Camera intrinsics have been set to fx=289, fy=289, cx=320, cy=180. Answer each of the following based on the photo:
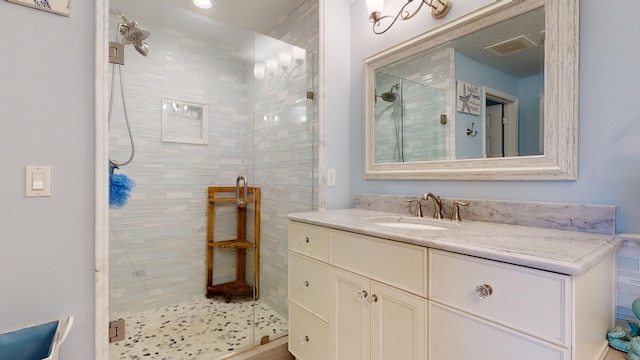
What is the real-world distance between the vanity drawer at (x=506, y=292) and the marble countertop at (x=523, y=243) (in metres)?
0.03

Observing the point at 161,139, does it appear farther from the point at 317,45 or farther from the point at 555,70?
the point at 555,70

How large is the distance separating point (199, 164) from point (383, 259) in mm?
1900

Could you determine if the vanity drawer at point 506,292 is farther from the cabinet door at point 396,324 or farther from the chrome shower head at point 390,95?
the chrome shower head at point 390,95

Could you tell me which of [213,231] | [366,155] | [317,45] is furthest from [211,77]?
[366,155]

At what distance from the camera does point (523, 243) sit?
89cm

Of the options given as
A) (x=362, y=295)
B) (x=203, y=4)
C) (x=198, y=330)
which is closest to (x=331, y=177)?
(x=362, y=295)

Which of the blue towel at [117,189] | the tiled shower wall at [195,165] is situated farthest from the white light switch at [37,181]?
the tiled shower wall at [195,165]

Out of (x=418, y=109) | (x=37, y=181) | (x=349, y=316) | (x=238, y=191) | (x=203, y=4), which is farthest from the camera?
(x=238, y=191)

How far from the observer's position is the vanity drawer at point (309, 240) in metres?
1.40

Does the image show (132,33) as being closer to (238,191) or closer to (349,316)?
(238,191)

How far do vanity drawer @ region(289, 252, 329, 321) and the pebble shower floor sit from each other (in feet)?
1.71

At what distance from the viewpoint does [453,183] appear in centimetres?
148

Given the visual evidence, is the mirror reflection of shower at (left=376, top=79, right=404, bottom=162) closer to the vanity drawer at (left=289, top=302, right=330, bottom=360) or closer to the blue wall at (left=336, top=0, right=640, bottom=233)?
the blue wall at (left=336, top=0, right=640, bottom=233)

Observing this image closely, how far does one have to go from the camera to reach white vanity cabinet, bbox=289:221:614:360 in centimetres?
71
